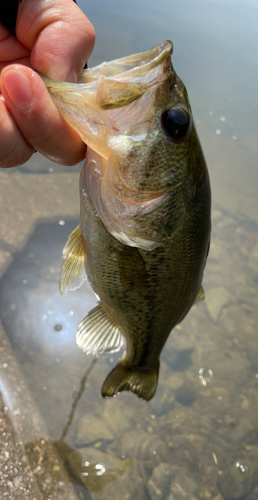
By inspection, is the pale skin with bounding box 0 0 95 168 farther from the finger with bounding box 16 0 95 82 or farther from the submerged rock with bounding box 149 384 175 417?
the submerged rock with bounding box 149 384 175 417

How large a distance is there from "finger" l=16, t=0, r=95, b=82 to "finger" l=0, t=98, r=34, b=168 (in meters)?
0.19

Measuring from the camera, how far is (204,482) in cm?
236

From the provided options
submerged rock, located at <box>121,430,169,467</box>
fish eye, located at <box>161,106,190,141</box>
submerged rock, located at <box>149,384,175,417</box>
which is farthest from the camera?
submerged rock, located at <box>149,384,175,417</box>

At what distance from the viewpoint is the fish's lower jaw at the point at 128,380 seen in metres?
1.80

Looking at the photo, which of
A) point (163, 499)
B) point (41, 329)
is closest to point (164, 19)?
point (41, 329)

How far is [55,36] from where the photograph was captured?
1.02 meters

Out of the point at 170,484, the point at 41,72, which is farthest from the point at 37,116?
the point at 170,484

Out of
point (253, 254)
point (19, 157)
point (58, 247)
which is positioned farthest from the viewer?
point (253, 254)

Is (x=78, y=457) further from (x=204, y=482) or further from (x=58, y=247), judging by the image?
(x=58, y=247)

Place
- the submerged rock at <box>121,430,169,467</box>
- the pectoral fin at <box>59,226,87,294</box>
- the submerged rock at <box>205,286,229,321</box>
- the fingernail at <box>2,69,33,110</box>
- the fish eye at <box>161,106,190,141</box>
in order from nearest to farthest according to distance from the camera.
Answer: the fingernail at <box>2,69,33,110</box>, the fish eye at <box>161,106,190,141</box>, the pectoral fin at <box>59,226,87,294</box>, the submerged rock at <box>121,430,169,467</box>, the submerged rock at <box>205,286,229,321</box>

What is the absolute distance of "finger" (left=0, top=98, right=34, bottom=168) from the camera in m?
0.92

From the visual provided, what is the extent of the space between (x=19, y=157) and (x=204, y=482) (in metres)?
2.47

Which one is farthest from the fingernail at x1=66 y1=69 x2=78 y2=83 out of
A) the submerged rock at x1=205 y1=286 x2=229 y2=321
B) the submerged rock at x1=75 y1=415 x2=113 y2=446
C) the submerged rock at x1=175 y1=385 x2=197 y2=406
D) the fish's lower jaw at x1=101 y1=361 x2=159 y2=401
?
the submerged rock at x1=205 y1=286 x2=229 y2=321

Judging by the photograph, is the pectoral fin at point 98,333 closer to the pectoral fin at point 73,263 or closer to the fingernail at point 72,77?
the pectoral fin at point 73,263
